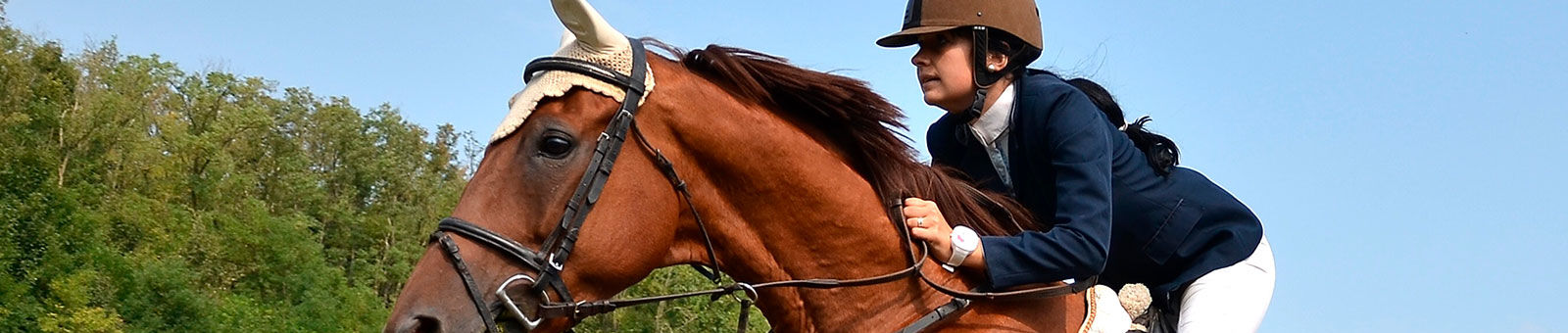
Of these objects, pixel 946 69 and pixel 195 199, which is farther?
pixel 195 199

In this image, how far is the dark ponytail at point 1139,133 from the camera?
15.9 ft

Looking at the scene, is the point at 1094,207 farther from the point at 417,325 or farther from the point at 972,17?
the point at 417,325

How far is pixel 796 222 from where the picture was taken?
14.4 feet

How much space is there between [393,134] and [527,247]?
59.8 m

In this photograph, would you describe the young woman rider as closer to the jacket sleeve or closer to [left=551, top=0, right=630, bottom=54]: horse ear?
the jacket sleeve

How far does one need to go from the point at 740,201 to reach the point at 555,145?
64cm

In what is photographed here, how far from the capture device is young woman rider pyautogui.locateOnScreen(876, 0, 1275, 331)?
4.43 metres

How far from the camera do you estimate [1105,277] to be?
5.06m

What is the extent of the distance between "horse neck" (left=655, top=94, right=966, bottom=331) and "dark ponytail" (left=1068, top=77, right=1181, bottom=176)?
0.93 m

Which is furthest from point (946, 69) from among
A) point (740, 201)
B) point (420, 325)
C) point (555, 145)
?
point (420, 325)

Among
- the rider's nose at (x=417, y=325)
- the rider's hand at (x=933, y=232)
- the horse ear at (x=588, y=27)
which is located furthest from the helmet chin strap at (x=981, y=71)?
the rider's nose at (x=417, y=325)

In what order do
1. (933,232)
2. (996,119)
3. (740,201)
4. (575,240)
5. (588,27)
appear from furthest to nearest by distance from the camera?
(996,119) < (933,232) < (740,201) < (588,27) < (575,240)

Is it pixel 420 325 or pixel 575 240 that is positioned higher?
pixel 575 240

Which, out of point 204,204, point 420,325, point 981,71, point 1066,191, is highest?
point 204,204
